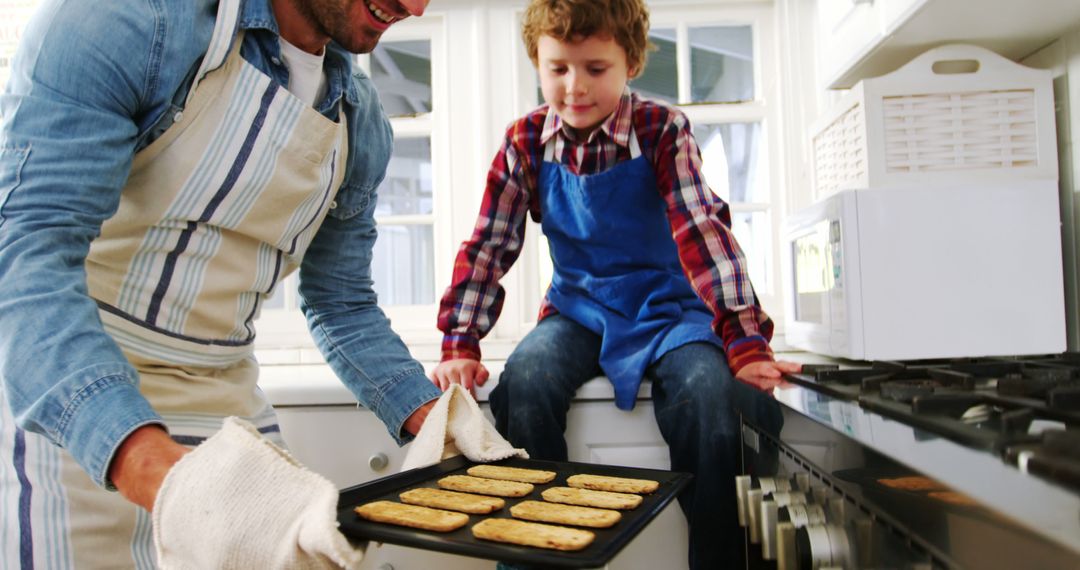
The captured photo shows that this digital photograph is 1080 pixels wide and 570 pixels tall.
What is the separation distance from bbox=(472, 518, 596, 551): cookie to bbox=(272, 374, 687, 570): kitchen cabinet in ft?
1.92

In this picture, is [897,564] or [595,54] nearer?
[897,564]

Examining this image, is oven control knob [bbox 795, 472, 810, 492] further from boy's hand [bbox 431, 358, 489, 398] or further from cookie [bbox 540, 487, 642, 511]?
boy's hand [bbox 431, 358, 489, 398]

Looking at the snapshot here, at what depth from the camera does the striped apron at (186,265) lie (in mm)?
765

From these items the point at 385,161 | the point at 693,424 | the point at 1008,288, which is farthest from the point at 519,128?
the point at 1008,288

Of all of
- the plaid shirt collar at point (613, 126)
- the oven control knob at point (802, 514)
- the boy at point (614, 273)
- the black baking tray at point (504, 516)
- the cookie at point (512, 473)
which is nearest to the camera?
the black baking tray at point (504, 516)

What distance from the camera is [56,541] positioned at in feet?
2.49

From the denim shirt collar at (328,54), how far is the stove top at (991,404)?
2.10 ft

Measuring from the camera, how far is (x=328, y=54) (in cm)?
94

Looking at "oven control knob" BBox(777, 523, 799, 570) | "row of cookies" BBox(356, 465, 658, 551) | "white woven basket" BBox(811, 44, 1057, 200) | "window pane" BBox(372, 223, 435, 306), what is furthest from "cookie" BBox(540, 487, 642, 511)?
"window pane" BBox(372, 223, 435, 306)

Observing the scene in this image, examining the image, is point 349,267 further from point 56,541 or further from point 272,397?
point 56,541

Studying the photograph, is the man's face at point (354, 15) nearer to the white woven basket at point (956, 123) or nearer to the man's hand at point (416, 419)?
the man's hand at point (416, 419)

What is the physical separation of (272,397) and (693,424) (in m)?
0.67

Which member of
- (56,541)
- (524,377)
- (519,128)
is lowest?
(56,541)

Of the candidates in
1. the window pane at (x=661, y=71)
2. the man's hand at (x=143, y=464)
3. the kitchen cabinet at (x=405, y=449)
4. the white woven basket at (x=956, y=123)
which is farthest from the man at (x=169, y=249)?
the window pane at (x=661, y=71)
